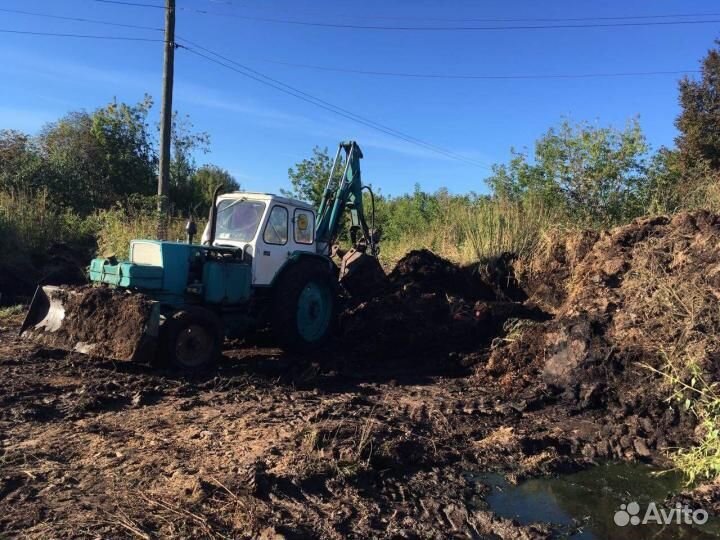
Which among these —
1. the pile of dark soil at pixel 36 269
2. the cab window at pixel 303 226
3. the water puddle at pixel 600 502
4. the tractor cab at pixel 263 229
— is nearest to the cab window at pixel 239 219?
the tractor cab at pixel 263 229

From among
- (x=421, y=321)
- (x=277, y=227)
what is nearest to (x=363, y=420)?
(x=277, y=227)

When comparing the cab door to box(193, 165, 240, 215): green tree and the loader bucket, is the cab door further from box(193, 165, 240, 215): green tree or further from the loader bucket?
box(193, 165, 240, 215): green tree

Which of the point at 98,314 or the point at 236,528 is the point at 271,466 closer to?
the point at 236,528

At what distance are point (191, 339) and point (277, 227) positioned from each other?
7.03 feet

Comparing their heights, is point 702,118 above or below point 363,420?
above

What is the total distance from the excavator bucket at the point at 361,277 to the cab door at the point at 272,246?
2.64 metres

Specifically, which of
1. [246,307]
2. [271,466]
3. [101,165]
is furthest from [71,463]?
[101,165]

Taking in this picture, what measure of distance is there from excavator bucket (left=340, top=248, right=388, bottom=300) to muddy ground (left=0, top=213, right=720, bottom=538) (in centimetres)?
90

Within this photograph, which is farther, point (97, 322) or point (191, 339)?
point (191, 339)

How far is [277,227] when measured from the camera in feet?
28.6

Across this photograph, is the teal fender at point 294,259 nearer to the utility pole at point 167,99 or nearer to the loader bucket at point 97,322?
the loader bucket at point 97,322

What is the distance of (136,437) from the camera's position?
516cm

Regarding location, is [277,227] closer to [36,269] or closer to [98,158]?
[36,269]

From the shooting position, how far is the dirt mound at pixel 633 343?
19.4 ft
